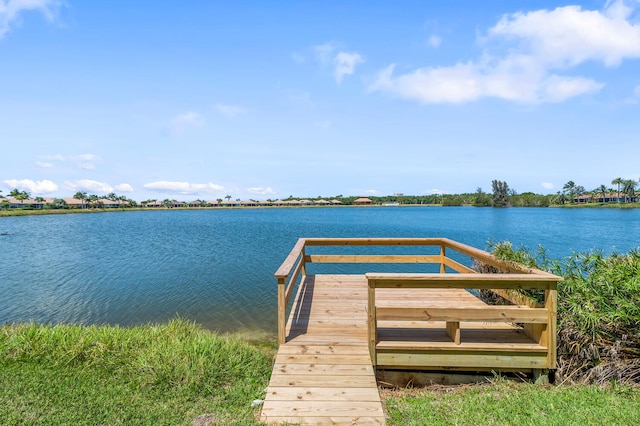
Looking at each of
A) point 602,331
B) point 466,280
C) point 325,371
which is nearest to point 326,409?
point 325,371

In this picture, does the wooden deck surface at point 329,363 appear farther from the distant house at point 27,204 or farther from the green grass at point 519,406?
the distant house at point 27,204

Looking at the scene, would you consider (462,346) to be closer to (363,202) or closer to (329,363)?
(329,363)

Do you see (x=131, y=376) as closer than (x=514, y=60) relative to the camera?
Yes

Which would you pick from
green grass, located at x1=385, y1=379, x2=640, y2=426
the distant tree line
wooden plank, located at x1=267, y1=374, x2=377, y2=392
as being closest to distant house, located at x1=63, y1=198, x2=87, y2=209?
the distant tree line

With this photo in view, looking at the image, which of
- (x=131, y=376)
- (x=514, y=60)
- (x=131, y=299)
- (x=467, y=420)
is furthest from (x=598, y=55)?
(x=131, y=299)

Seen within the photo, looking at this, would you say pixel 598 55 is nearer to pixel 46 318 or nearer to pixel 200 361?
pixel 200 361

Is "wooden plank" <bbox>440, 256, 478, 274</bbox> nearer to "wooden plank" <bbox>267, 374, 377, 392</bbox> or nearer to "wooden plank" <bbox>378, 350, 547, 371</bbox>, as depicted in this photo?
"wooden plank" <bbox>378, 350, 547, 371</bbox>

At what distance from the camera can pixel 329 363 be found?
3496 millimetres

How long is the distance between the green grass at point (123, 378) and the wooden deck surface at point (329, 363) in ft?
1.24

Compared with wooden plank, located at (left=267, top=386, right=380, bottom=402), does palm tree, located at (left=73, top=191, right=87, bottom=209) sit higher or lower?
higher

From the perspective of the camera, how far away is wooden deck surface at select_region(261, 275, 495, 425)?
2717 mm

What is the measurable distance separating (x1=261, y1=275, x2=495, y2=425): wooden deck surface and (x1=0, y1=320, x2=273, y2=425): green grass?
0.38 meters

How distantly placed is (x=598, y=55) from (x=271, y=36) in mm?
10610

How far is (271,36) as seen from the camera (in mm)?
9797
